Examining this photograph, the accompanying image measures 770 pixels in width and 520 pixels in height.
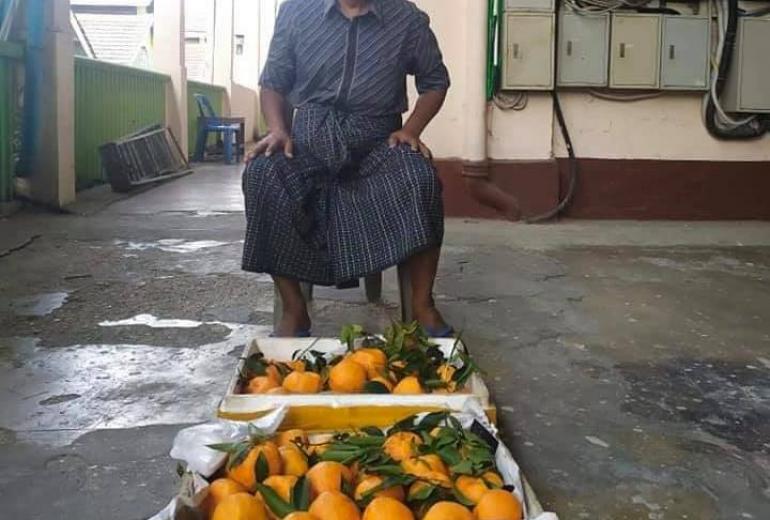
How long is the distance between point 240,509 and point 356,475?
0.22 meters

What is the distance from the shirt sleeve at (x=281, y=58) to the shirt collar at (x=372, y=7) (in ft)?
0.37

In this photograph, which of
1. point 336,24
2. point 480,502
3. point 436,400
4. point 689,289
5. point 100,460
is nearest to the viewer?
point 480,502

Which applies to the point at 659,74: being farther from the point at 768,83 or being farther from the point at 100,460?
the point at 100,460

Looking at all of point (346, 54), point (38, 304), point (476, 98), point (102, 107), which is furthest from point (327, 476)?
point (102, 107)

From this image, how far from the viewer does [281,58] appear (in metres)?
2.49

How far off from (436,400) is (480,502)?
1.33ft

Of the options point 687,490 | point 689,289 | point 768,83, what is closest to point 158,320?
point 687,490

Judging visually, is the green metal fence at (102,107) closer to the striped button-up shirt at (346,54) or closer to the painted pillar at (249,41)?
the striped button-up shirt at (346,54)

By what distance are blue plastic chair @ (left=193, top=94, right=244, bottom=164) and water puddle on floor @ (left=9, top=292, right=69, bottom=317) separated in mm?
9316

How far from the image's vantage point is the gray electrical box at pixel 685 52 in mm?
5383

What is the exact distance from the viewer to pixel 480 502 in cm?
121

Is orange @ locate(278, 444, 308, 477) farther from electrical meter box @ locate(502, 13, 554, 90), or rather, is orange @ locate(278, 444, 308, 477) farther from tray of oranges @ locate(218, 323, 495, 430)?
electrical meter box @ locate(502, 13, 554, 90)

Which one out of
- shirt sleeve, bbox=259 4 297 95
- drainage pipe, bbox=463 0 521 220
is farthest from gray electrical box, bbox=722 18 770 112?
shirt sleeve, bbox=259 4 297 95

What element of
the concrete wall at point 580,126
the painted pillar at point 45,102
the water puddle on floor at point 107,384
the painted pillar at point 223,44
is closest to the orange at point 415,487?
the water puddle on floor at point 107,384
